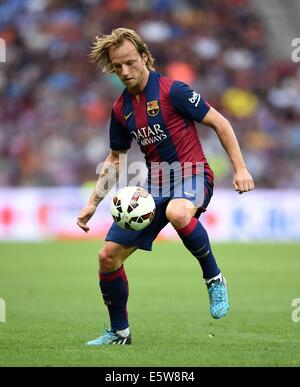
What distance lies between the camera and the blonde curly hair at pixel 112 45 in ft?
24.0

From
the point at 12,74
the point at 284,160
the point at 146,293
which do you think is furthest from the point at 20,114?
the point at 146,293

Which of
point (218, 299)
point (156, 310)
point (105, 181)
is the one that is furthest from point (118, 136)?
point (156, 310)

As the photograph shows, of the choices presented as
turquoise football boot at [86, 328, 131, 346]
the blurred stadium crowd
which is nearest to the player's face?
turquoise football boot at [86, 328, 131, 346]

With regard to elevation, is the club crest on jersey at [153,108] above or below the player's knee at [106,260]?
above

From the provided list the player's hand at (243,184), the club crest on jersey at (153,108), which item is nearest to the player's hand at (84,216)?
the club crest on jersey at (153,108)

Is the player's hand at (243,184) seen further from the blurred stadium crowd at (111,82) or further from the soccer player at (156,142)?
the blurred stadium crowd at (111,82)

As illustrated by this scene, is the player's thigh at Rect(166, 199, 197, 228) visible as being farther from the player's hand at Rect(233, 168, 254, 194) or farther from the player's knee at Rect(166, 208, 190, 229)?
the player's hand at Rect(233, 168, 254, 194)

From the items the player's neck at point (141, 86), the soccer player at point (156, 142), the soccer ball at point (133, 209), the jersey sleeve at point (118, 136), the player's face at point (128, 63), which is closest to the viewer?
the soccer ball at point (133, 209)

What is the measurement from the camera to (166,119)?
7.32m

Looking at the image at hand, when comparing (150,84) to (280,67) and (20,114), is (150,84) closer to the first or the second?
(20,114)

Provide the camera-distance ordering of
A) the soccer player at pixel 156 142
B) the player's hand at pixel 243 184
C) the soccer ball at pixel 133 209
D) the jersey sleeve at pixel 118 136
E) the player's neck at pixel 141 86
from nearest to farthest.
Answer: the player's hand at pixel 243 184 → the soccer ball at pixel 133 209 → the soccer player at pixel 156 142 → the player's neck at pixel 141 86 → the jersey sleeve at pixel 118 136

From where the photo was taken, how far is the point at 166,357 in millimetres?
6539

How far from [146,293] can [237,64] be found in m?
13.7
